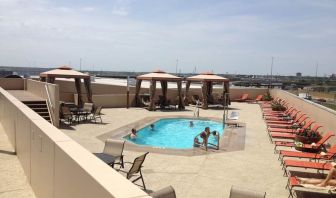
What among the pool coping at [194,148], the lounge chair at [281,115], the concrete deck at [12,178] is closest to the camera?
the concrete deck at [12,178]

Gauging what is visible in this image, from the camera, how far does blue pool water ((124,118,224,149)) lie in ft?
45.8

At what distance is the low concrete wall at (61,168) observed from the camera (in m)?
2.82

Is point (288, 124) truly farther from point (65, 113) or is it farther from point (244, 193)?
point (244, 193)

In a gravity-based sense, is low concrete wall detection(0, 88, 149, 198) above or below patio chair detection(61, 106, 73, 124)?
above

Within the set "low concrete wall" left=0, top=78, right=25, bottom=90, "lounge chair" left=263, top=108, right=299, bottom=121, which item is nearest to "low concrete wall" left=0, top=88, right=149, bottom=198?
"lounge chair" left=263, top=108, right=299, bottom=121

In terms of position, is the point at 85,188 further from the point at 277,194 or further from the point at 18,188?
the point at 277,194

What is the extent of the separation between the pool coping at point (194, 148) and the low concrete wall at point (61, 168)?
409 centimetres

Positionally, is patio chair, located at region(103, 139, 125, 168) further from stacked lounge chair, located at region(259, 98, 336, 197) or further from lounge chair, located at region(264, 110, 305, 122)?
lounge chair, located at region(264, 110, 305, 122)

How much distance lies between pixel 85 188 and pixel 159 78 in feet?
59.4

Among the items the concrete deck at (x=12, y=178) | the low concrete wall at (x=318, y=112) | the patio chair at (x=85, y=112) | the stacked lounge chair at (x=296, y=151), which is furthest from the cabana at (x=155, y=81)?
the concrete deck at (x=12, y=178)

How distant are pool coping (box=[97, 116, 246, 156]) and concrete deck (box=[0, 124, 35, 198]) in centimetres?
334

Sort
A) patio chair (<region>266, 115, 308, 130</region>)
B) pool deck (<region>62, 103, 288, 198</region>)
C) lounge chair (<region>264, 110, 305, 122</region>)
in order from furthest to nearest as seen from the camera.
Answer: lounge chair (<region>264, 110, 305, 122</region>) → patio chair (<region>266, 115, 308, 130</region>) → pool deck (<region>62, 103, 288, 198</region>)

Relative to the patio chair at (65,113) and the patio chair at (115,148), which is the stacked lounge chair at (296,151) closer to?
the patio chair at (115,148)

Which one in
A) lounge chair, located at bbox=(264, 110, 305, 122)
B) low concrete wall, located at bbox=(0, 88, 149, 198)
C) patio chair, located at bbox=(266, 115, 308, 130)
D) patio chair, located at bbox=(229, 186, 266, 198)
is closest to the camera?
low concrete wall, located at bbox=(0, 88, 149, 198)
